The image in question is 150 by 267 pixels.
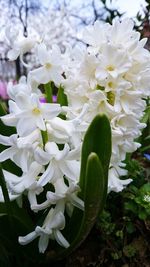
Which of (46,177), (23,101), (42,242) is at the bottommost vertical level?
(42,242)

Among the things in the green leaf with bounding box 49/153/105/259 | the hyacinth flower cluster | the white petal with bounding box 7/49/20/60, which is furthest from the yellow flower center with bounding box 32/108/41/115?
the white petal with bounding box 7/49/20/60

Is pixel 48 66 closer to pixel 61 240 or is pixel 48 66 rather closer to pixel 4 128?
pixel 4 128

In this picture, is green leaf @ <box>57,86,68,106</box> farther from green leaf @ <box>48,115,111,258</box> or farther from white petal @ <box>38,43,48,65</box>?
green leaf @ <box>48,115,111,258</box>

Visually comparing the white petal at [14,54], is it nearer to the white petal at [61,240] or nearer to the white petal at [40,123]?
the white petal at [40,123]

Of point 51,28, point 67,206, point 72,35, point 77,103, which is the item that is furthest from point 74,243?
point 72,35

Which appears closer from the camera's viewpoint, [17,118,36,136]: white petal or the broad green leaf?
[17,118,36,136]: white petal

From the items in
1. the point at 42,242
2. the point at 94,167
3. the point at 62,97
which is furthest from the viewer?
the point at 62,97

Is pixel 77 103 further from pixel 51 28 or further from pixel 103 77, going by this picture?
pixel 51 28

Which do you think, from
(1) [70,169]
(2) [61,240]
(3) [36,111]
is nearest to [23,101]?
(3) [36,111]
